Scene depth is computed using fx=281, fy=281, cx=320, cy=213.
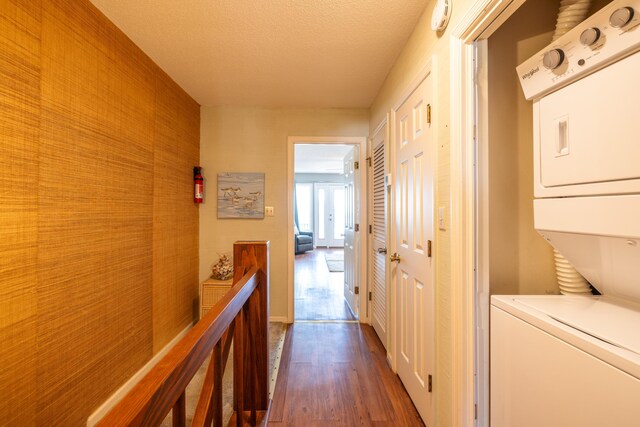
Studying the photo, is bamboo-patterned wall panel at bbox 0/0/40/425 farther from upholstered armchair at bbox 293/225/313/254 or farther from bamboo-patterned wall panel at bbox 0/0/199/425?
upholstered armchair at bbox 293/225/313/254

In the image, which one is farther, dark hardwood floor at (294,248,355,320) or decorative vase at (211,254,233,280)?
dark hardwood floor at (294,248,355,320)

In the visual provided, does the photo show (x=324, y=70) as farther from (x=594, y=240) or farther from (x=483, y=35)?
(x=594, y=240)

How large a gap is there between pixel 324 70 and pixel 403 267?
1.63 meters

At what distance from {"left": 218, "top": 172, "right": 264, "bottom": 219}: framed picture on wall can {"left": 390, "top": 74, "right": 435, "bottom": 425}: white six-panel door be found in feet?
5.02

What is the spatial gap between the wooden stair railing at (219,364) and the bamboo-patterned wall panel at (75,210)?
0.83 meters

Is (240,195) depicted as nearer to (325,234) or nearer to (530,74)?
(530,74)

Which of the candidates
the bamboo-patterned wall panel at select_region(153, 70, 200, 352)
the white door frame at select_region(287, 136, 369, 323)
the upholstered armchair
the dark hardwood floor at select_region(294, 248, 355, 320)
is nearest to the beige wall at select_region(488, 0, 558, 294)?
the white door frame at select_region(287, 136, 369, 323)

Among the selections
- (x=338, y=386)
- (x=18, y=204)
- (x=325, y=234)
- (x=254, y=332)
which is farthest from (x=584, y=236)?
(x=325, y=234)

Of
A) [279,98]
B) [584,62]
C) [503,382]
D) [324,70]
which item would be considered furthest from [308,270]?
[584,62]

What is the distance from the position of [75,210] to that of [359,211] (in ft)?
7.47

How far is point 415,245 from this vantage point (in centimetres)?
172

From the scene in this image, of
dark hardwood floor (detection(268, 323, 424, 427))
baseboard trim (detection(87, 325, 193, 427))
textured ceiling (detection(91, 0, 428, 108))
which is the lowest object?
dark hardwood floor (detection(268, 323, 424, 427))

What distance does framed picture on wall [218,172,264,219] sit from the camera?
298 cm

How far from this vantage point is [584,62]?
84cm
